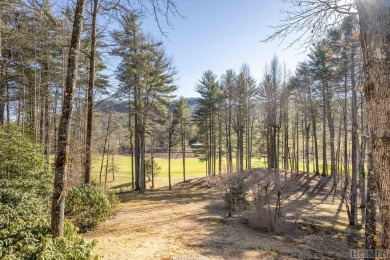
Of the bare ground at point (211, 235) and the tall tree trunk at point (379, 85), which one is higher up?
the tall tree trunk at point (379, 85)

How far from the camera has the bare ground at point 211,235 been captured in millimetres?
6789

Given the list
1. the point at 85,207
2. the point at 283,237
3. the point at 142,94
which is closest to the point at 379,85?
the point at 85,207

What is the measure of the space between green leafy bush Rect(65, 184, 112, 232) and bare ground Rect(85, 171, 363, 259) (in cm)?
40

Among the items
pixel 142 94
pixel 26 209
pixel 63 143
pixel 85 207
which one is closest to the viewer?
pixel 63 143

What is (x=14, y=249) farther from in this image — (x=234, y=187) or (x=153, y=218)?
(x=234, y=187)

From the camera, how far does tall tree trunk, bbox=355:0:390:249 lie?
5.92 ft

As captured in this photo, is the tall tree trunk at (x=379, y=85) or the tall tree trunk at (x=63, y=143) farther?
the tall tree trunk at (x=63, y=143)

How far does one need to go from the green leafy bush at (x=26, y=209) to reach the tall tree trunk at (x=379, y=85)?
3.86 meters

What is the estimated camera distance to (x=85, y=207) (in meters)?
7.60

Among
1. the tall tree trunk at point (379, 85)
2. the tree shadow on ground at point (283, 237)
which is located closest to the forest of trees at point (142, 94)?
the tall tree trunk at point (379, 85)

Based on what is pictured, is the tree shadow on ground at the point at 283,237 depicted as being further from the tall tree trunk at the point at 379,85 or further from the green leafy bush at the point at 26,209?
the tall tree trunk at the point at 379,85

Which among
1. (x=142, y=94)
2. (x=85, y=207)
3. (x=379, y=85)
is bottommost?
(x=85, y=207)

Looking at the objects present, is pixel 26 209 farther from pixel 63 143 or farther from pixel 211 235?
pixel 211 235

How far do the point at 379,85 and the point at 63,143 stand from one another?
4.47m
